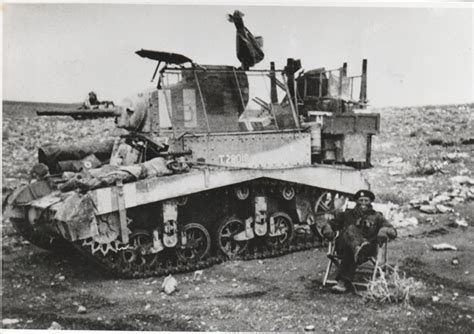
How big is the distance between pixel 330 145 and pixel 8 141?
4916 mm

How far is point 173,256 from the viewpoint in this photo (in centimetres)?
829

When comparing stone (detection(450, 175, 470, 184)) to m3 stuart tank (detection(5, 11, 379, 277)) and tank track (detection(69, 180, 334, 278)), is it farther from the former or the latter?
tank track (detection(69, 180, 334, 278))

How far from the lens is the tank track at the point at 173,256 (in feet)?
24.6

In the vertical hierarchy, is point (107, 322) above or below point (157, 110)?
below

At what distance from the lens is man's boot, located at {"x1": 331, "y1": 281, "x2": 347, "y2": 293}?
693 cm

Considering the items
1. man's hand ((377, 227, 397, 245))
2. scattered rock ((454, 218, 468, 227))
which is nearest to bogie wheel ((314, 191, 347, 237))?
scattered rock ((454, 218, 468, 227))

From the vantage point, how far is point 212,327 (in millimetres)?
6266

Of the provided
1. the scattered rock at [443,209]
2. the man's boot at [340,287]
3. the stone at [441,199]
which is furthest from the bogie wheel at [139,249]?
the stone at [441,199]

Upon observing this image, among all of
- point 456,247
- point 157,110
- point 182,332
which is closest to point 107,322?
point 182,332

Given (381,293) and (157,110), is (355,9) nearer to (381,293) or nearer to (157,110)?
(157,110)

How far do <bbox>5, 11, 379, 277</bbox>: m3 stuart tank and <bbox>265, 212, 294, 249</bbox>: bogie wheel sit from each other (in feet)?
0.05

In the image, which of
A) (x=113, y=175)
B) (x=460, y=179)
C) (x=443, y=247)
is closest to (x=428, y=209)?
(x=460, y=179)

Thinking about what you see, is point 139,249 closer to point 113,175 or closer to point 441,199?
point 113,175

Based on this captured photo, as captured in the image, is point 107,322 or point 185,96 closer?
point 107,322
